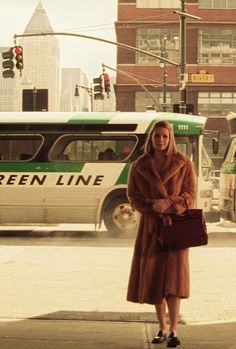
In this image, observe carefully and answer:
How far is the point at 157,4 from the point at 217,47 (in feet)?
18.6

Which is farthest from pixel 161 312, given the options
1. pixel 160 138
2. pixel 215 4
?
pixel 215 4

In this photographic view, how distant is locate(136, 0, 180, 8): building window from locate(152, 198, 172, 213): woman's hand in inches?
2065

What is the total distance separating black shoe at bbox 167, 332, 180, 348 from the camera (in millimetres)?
6508

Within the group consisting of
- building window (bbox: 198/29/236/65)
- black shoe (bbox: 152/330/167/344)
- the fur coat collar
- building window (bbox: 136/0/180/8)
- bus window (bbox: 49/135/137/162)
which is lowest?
black shoe (bbox: 152/330/167/344)

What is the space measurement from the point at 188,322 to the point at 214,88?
50.5 meters

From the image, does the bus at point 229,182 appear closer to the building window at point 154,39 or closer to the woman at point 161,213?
the woman at point 161,213

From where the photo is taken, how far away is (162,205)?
647 centimetres

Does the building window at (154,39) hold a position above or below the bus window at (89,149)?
above

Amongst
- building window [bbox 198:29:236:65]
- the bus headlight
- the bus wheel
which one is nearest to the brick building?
building window [bbox 198:29:236:65]

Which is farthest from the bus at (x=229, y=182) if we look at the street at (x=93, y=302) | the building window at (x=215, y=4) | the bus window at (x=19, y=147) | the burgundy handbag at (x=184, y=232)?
the building window at (x=215, y=4)

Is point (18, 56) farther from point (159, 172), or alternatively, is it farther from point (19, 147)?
point (159, 172)

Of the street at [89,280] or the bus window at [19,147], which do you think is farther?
the bus window at [19,147]

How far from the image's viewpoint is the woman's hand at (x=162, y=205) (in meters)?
6.47

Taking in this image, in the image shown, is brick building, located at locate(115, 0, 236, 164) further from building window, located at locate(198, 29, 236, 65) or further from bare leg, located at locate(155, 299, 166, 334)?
bare leg, located at locate(155, 299, 166, 334)
